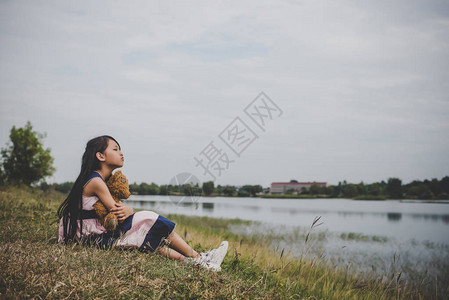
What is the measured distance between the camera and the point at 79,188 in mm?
3838

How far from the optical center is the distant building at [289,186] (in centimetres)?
7374

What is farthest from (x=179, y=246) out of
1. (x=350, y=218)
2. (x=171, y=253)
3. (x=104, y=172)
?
(x=350, y=218)

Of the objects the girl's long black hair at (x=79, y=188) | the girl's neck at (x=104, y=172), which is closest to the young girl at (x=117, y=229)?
A: the girl's long black hair at (x=79, y=188)

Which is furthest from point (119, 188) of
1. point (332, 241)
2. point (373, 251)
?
point (332, 241)

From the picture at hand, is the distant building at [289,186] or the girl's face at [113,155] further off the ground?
the girl's face at [113,155]

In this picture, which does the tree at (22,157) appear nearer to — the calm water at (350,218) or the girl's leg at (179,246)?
the calm water at (350,218)

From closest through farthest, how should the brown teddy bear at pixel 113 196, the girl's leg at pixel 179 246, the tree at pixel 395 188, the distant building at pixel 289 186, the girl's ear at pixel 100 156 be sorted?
the brown teddy bear at pixel 113 196 → the girl's leg at pixel 179 246 → the girl's ear at pixel 100 156 → the tree at pixel 395 188 → the distant building at pixel 289 186

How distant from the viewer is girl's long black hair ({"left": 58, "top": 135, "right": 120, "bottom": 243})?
3814 millimetres

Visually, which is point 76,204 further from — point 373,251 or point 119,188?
point 373,251

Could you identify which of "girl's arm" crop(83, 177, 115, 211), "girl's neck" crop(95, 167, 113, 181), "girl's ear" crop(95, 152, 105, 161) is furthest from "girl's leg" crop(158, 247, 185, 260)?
"girl's ear" crop(95, 152, 105, 161)

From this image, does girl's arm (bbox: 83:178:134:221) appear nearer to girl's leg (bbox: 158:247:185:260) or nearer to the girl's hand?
the girl's hand

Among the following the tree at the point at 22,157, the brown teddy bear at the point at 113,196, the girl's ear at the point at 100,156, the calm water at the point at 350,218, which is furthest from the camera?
the tree at the point at 22,157

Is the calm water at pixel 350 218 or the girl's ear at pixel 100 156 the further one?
the calm water at pixel 350 218

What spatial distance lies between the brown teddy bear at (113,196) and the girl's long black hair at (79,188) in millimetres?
252
